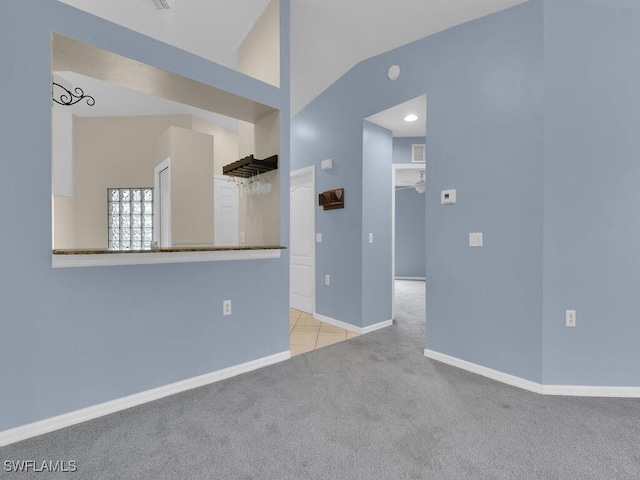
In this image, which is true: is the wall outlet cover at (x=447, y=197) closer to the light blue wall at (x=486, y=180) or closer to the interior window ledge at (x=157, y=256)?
the light blue wall at (x=486, y=180)

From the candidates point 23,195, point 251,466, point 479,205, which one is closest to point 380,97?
point 479,205

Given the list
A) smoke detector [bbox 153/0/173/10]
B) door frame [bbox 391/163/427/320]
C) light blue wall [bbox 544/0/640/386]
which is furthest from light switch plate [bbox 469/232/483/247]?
smoke detector [bbox 153/0/173/10]

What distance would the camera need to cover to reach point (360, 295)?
3.54 metres

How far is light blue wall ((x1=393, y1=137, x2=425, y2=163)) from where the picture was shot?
4.07 metres

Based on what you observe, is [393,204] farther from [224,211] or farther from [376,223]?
[224,211]

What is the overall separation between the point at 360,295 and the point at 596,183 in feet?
7.49

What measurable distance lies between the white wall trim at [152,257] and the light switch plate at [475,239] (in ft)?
5.38

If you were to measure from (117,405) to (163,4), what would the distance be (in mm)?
3319

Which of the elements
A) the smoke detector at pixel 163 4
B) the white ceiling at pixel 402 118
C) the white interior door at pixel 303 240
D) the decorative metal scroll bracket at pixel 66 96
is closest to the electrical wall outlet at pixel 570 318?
the white ceiling at pixel 402 118

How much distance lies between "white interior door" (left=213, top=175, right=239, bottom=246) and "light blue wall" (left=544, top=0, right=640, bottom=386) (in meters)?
4.37

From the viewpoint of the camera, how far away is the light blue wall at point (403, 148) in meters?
4.07

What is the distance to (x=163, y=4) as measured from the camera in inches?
110

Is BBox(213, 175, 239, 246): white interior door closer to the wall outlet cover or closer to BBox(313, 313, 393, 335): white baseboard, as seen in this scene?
BBox(313, 313, 393, 335): white baseboard

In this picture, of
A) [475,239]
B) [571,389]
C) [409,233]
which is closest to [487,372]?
[571,389]
